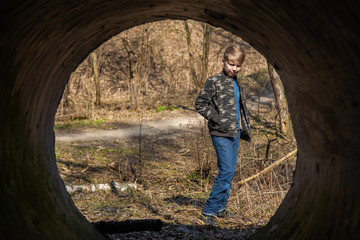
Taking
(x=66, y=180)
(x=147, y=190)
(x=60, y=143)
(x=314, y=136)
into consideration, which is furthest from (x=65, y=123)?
(x=314, y=136)

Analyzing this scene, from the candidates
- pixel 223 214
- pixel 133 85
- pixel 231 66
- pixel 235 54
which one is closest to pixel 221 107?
pixel 231 66

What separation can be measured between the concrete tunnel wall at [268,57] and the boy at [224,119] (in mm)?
1391

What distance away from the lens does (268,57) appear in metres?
2.89

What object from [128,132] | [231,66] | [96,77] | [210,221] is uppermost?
[96,77]

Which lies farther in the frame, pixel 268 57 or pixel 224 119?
pixel 224 119

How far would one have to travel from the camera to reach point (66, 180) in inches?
243

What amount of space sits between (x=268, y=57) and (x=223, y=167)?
5.49 ft

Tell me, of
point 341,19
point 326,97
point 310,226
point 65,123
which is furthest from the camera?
point 65,123

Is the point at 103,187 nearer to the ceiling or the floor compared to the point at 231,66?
nearer to the floor

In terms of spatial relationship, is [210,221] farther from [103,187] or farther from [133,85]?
[133,85]

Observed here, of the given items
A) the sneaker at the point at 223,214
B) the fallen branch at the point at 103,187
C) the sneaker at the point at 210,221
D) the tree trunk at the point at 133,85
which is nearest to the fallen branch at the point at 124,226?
the sneaker at the point at 210,221

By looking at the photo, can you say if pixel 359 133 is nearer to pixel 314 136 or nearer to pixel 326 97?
pixel 326 97

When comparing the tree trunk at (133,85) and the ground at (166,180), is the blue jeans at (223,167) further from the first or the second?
the tree trunk at (133,85)

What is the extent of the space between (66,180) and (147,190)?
1.36 meters
